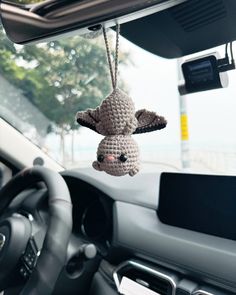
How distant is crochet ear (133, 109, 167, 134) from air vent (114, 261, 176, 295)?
621mm

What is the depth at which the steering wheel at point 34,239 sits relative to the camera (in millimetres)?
1103

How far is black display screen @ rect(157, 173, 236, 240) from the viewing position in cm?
114

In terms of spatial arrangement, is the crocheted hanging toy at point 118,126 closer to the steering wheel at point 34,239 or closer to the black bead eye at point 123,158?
the black bead eye at point 123,158

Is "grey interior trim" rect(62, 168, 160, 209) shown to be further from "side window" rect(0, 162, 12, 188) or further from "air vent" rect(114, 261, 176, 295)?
"side window" rect(0, 162, 12, 188)

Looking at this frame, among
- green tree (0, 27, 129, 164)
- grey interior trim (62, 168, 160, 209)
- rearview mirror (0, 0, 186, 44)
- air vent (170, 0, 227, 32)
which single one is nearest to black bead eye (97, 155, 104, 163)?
rearview mirror (0, 0, 186, 44)

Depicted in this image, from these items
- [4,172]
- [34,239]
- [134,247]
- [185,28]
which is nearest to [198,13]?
[185,28]

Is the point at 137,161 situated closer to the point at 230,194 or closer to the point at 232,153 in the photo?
the point at 230,194

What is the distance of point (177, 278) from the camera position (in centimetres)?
116

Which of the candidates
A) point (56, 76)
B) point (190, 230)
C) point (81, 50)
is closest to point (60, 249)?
point (190, 230)

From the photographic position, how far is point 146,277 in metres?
1.25

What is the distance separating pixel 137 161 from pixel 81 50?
1.07m

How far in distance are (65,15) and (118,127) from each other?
0.21 metres

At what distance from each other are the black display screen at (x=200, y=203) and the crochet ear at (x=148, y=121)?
53cm

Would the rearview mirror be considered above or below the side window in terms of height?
above
